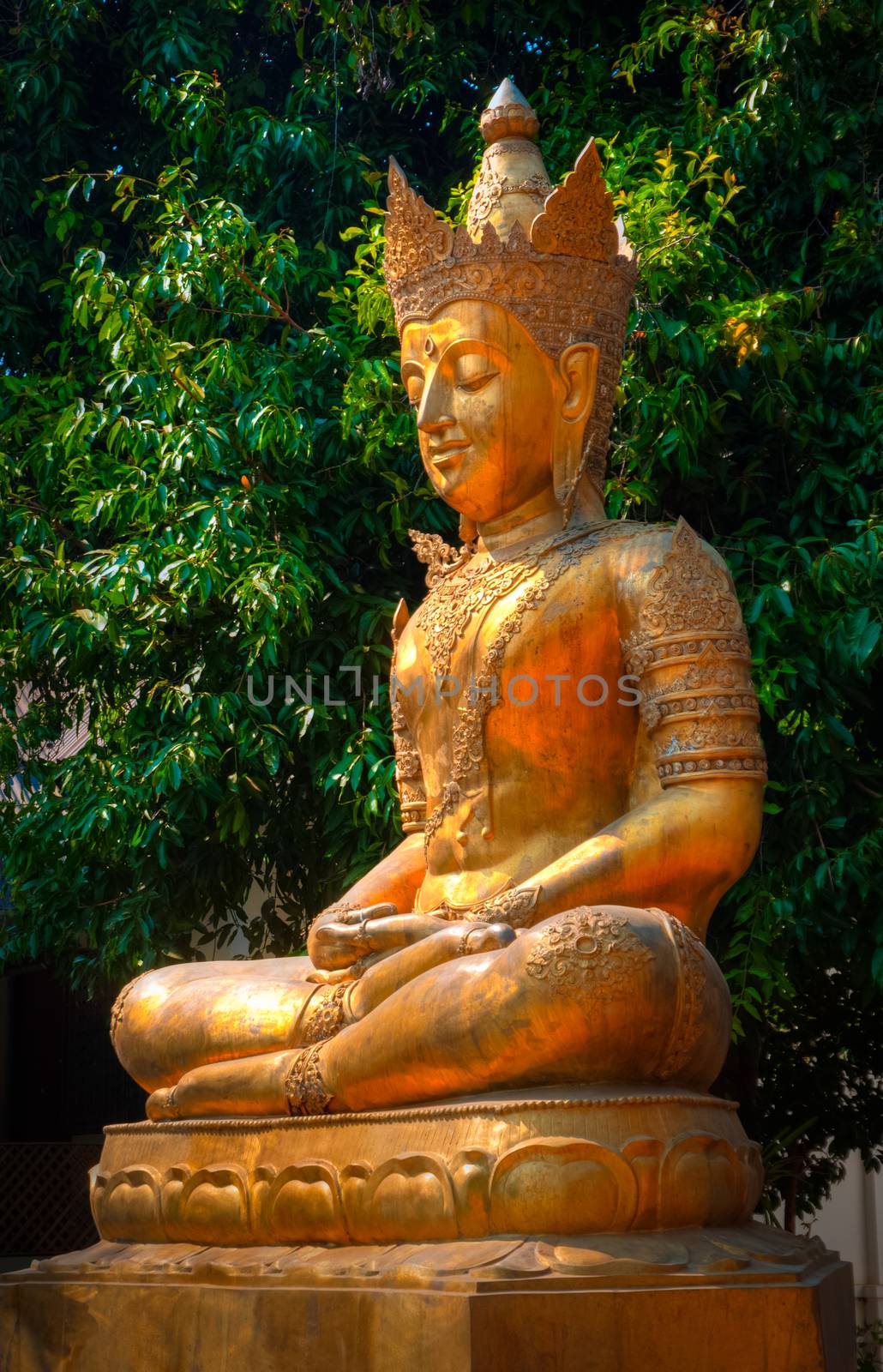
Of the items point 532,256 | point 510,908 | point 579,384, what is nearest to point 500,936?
point 510,908

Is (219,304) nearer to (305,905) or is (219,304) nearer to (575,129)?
(575,129)

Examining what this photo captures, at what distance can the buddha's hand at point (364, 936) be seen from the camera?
15.0 ft

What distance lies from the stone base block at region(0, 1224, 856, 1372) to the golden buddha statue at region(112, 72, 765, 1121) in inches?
15.2

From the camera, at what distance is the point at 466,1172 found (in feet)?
12.5

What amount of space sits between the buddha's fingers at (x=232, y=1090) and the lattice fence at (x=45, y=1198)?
22.9 feet

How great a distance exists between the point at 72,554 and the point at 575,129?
3.14m

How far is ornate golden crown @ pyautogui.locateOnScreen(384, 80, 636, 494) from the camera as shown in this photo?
494 cm

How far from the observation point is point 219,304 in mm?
7879

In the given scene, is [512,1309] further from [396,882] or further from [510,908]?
[396,882]

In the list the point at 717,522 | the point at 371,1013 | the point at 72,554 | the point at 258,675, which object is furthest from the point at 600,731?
the point at 72,554

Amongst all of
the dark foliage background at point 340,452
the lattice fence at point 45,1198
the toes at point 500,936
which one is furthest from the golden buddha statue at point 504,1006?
the lattice fence at point 45,1198

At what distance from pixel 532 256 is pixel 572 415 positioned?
17.0 inches

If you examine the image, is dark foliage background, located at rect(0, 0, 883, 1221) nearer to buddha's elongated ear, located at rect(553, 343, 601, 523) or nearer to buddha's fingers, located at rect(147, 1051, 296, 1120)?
buddha's elongated ear, located at rect(553, 343, 601, 523)

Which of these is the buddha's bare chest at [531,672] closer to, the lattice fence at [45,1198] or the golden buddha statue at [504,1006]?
the golden buddha statue at [504,1006]
